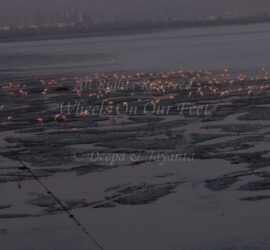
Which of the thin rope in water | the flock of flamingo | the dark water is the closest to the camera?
the thin rope in water

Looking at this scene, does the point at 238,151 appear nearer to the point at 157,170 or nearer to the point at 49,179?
the point at 157,170

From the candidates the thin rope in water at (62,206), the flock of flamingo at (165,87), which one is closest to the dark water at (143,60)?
the flock of flamingo at (165,87)

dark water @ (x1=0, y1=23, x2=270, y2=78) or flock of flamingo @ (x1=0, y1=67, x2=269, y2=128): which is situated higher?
flock of flamingo @ (x1=0, y1=67, x2=269, y2=128)

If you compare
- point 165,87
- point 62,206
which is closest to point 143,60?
point 165,87

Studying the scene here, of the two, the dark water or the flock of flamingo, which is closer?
the flock of flamingo

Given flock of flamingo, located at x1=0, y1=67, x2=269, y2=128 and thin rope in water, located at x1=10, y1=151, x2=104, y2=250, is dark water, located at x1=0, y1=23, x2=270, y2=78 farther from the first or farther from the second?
thin rope in water, located at x1=10, y1=151, x2=104, y2=250

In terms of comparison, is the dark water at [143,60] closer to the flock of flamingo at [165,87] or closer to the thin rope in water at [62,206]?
the flock of flamingo at [165,87]

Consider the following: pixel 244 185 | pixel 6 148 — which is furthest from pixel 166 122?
pixel 244 185

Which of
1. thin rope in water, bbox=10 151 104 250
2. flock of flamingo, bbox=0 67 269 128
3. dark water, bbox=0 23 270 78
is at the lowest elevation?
dark water, bbox=0 23 270 78

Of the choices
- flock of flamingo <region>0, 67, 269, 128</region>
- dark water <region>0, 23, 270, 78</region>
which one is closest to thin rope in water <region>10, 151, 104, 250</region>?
flock of flamingo <region>0, 67, 269, 128</region>

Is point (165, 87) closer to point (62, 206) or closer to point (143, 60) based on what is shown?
point (62, 206)

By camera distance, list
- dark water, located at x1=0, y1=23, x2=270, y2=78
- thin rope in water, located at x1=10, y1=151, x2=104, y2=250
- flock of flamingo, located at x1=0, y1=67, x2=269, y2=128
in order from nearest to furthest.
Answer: thin rope in water, located at x1=10, y1=151, x2=104, y2=250, flock of flamingo, located at x1=0, y1=67, x2=269, y2=128, dark water, located at x1=0, y1=23, x2=270, y2=78
